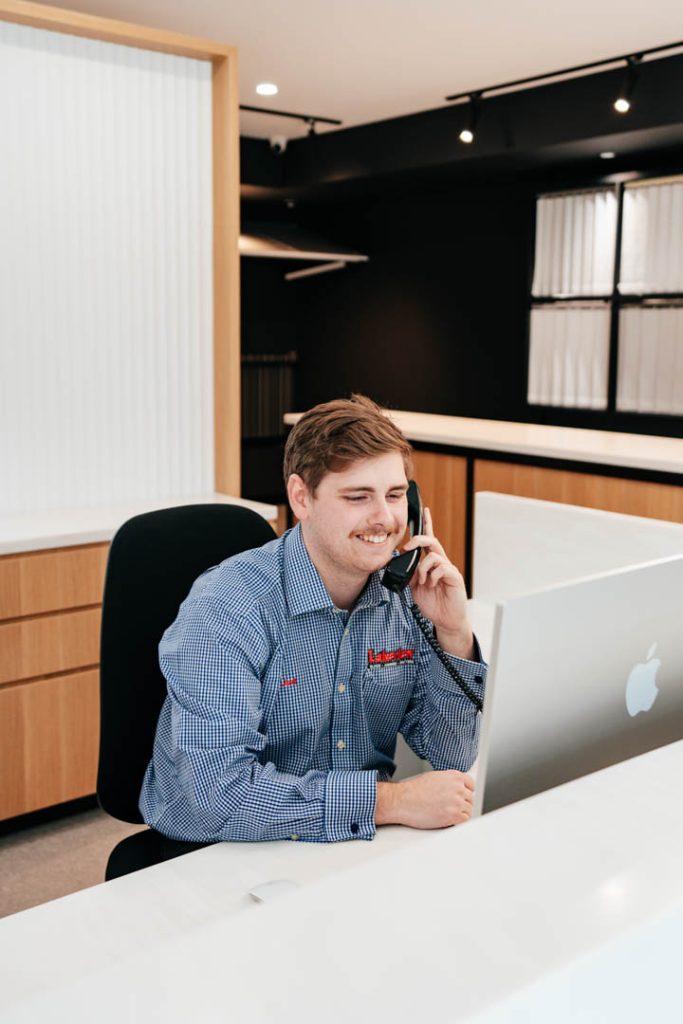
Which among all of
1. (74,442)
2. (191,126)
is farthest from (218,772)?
(191,126)

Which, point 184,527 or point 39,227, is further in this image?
point 39,227

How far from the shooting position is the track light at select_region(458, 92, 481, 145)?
5575 millimetres

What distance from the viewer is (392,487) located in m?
1.73

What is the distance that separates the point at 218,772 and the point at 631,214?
5150 millimetres

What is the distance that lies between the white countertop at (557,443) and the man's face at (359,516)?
91.9 inches

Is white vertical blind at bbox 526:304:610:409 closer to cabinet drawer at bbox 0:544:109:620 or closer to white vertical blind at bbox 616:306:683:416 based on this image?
white vertical blind at bbox 616:306:683:416

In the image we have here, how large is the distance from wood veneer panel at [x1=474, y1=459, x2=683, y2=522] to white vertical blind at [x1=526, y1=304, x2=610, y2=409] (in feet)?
6.10

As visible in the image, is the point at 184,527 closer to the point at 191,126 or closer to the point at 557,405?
the point at 191,126

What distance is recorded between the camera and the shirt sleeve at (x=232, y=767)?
151 centimetres

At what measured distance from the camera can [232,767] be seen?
1530mm

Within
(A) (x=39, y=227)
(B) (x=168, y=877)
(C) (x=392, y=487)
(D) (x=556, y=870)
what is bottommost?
(B) (x=168, y=877)

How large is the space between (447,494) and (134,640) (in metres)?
3.17

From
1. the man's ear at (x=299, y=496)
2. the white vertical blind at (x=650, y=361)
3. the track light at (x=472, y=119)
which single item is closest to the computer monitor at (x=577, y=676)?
the man's ear at (x=299, y=496)

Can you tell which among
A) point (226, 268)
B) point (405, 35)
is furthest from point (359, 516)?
point (405, 35)
